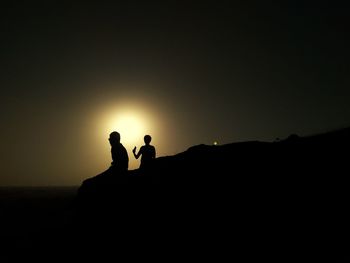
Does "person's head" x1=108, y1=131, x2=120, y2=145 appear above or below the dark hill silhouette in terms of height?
above

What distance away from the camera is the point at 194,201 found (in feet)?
35.8

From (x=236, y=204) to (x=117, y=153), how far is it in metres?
6.13

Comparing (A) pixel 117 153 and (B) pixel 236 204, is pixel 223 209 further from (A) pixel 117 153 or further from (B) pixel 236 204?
(A) pixel 117 153

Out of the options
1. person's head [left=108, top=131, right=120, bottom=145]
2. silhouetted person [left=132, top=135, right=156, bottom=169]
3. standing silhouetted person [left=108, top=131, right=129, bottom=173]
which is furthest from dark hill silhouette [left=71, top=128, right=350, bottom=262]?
silhouetted person [left=132, top=135, right=156, bottom=169]

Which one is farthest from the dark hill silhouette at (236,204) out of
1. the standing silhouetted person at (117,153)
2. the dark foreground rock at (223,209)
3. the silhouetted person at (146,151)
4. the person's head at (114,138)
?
the silhouetted person at (146,151)

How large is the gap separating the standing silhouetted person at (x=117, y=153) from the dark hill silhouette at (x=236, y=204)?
39.7 inches

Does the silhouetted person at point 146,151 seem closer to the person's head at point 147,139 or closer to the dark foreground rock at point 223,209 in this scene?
the person's head at point 147,139

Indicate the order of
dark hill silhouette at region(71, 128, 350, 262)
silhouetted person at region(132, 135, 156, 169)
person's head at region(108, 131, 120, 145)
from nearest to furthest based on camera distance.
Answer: dark hill silhouette at region(71, 128, 350, 262) < person's head at region(108, 131, 120, 145) < silhouetted person at region(132, 135, 156, 169)

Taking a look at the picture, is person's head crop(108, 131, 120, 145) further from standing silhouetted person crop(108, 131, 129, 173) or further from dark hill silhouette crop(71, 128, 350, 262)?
dark hill silhouette crop(71, 128, 350, 262)

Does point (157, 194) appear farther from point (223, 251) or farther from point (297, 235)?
point (297, 235)

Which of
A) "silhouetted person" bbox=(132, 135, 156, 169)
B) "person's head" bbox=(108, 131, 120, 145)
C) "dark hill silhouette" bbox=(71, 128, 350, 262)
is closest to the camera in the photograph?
"dark hill silhouette" bbox=(71, 128, 350, 262)

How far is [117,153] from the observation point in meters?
14.6

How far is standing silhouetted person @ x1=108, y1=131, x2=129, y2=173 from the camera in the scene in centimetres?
1452

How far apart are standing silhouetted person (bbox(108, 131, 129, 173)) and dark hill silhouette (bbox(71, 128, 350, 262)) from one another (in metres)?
1.01
